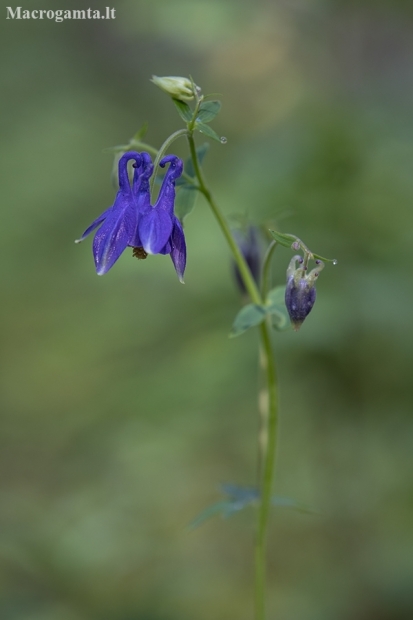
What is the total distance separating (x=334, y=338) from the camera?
2.98m

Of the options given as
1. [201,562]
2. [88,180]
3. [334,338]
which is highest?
[334,338]

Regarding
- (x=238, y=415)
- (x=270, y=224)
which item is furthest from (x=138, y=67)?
(x=270, y=224)

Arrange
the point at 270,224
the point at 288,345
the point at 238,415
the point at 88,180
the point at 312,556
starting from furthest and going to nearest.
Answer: the point at 88,180
the point at 238,415
the point at 312,556
the point at 288,345
the point at 270,224

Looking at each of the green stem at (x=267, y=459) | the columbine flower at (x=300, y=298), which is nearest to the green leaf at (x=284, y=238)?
the columbine flower at (x=300, y=298)

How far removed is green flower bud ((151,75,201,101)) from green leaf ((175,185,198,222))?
260 mm

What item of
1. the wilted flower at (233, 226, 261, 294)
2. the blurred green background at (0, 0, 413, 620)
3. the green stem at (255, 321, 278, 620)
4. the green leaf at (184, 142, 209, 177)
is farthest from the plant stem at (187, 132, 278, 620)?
the blurred green background at (0, 0, 413, 620)

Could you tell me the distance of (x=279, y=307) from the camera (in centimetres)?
185

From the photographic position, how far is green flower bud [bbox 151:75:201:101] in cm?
157

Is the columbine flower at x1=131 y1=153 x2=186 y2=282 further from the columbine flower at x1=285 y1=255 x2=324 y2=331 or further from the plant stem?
the columbine flower at x1=285 y1=255 x2=324 y2=331

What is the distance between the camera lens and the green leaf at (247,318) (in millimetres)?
1705

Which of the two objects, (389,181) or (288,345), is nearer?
(288,345)

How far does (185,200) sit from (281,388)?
221 cm

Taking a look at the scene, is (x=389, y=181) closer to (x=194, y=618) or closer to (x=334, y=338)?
(x=334, y=338)

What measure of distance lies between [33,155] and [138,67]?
1.29 m
